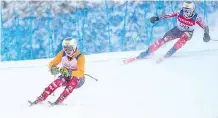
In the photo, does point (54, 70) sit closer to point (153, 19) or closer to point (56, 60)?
point (56, 60)

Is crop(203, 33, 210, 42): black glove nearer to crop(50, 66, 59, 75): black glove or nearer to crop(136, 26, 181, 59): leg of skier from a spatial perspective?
crop(136, 26, 181, 59): leg of skier

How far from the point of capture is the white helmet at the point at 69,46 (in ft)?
7.97

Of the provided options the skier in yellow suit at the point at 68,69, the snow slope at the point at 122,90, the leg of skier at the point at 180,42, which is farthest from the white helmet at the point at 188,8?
the skier in yellow suit at the point at 68,69

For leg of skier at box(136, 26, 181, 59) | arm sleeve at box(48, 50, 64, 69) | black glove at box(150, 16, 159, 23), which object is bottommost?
arm sleeve at box(48, 50, 64, 69)

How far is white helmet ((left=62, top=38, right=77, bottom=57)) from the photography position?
7.97 feet

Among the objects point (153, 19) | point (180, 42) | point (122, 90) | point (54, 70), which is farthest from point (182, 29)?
point (54, 70)

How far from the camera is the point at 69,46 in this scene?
7.97 ft

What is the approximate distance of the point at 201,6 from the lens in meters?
2.61

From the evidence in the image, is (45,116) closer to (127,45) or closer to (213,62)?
(127,45)

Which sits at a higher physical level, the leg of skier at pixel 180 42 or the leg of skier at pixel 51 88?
the leg of skier at pixel 180 42

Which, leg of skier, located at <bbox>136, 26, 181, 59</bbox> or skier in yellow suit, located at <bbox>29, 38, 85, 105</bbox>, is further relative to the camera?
leg of skier, located at <bbox>136, 26, 181, 59</bbox>

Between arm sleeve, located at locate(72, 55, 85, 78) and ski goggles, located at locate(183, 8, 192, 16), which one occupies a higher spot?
ski goggles, located at locate(183, 8, 192, 16)

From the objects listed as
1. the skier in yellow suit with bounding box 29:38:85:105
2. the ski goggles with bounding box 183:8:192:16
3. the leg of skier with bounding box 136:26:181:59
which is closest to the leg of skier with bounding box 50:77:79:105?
the skier in yellow suit with bounding box 29:38:85:105

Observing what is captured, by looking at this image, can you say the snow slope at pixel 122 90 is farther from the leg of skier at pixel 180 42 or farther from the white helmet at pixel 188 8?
the white helmet at pixel 188 8
